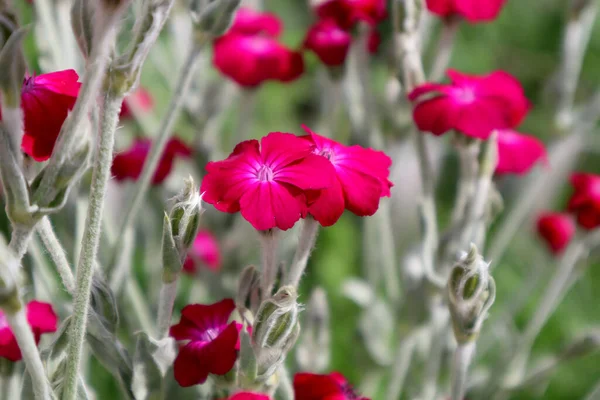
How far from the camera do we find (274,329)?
0.42m

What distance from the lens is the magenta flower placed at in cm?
41

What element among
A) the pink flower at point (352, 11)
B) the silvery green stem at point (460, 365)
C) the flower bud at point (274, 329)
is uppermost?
the pink flower at point (352, 11)

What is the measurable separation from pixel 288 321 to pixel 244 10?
2.09 ft

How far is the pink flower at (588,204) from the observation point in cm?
71

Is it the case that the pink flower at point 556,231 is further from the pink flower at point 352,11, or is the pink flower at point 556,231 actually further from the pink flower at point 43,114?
the pink flower at point 43,114

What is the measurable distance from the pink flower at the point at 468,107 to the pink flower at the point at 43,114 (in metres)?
0.28

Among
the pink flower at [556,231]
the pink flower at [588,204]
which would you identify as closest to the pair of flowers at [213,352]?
the pink flower at [588,204]

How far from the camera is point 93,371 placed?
0.80 m

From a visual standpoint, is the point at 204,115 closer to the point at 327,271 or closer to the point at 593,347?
the point at 327,271

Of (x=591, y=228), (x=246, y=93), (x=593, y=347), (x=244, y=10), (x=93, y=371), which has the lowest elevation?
(x=93, y=371)

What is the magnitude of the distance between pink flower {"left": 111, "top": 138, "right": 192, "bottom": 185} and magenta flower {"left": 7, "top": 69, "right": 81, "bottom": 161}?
342 mm

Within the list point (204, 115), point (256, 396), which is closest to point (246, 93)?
point (204, 115)

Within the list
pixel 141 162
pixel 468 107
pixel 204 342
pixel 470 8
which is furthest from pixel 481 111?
pixel 141 162

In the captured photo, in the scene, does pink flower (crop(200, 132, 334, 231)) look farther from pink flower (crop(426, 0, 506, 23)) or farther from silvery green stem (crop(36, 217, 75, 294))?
pink flower (crop(426, 0, 506, 23))
